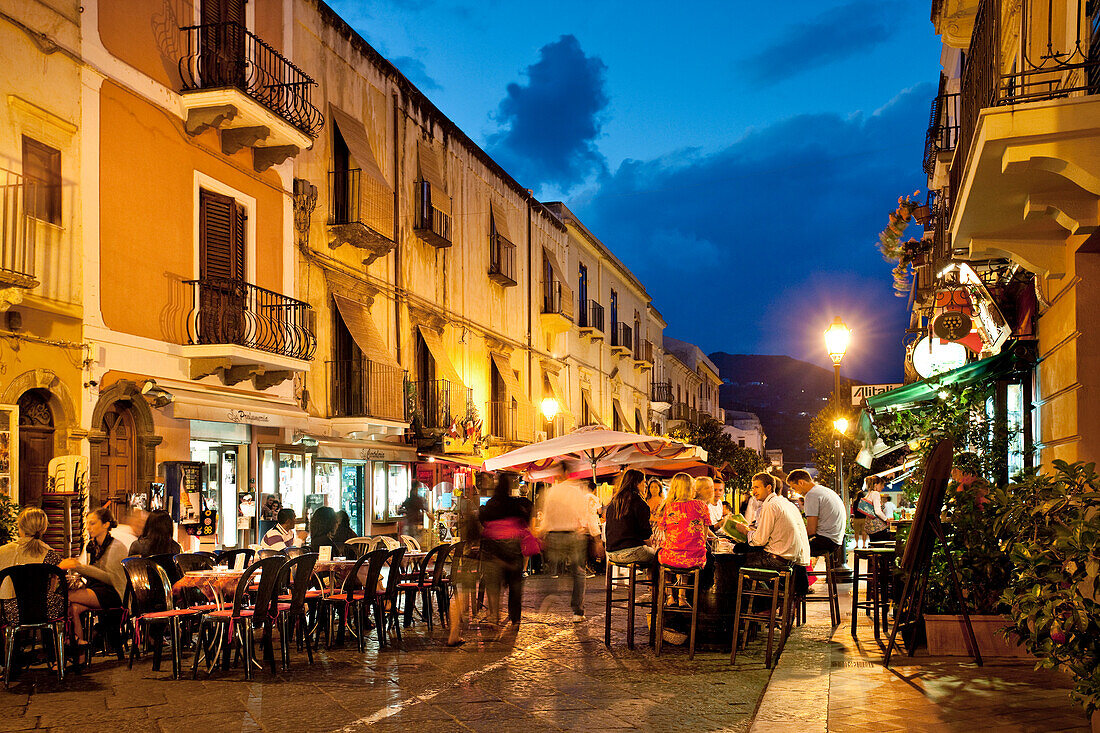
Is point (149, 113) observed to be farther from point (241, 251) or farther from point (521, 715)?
point (521, 715)

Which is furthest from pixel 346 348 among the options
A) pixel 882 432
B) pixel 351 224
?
pixel 882 432

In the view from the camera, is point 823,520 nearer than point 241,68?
Yes

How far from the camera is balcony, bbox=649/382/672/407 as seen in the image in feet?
156

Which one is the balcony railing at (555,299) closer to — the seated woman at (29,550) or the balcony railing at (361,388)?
the balcony railing at (361,388)

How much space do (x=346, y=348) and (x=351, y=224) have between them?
2.26m

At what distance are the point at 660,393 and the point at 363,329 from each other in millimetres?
31273

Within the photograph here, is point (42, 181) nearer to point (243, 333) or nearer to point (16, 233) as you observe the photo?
point (16, 233)

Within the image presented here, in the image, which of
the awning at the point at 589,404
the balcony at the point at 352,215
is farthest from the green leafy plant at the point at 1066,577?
the awning at the point at 589,404

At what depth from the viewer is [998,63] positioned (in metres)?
6.80

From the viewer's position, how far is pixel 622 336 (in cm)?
4106

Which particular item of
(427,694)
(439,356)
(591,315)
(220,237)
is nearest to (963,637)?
(427,694)

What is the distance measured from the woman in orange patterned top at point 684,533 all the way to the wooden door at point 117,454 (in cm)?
706

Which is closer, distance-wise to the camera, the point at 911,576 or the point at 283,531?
the point at 911,576

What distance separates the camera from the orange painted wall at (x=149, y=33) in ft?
40.4
